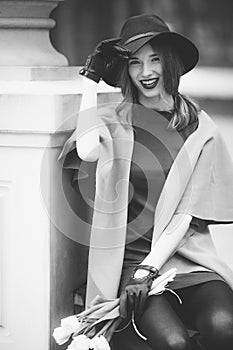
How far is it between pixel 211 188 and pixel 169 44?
20.5 inches

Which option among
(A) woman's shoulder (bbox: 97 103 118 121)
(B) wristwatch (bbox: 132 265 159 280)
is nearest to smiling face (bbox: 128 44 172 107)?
(A) woman's shoulder (bbox: 97 103 118 121)

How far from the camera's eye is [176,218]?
3424 millimetres

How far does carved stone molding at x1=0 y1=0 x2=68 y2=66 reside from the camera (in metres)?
3.75

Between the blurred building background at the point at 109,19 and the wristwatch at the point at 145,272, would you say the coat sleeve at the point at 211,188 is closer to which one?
the wristwatch at the point at 145,272

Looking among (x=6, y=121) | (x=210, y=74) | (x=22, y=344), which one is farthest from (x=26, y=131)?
(x=210, y=74)

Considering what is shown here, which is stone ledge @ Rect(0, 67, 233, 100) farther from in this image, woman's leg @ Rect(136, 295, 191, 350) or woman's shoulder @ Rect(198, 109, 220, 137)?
woman's leg @ Rect(136, 295, 191, 350)

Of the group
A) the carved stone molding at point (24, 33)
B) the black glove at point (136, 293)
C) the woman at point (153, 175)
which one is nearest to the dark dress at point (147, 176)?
the woman at point (153, 175)

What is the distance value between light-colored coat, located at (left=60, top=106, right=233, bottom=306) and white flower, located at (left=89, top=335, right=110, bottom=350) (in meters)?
0.22

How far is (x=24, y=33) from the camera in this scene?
3797 mm

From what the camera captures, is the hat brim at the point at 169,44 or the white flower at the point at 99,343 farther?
the hat brim at the point at 169,44

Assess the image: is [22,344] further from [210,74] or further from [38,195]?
[210,74]

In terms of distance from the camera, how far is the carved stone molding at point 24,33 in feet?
12.3

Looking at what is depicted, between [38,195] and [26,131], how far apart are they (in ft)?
0.78

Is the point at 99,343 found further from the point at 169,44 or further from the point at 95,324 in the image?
the point at 169,44
